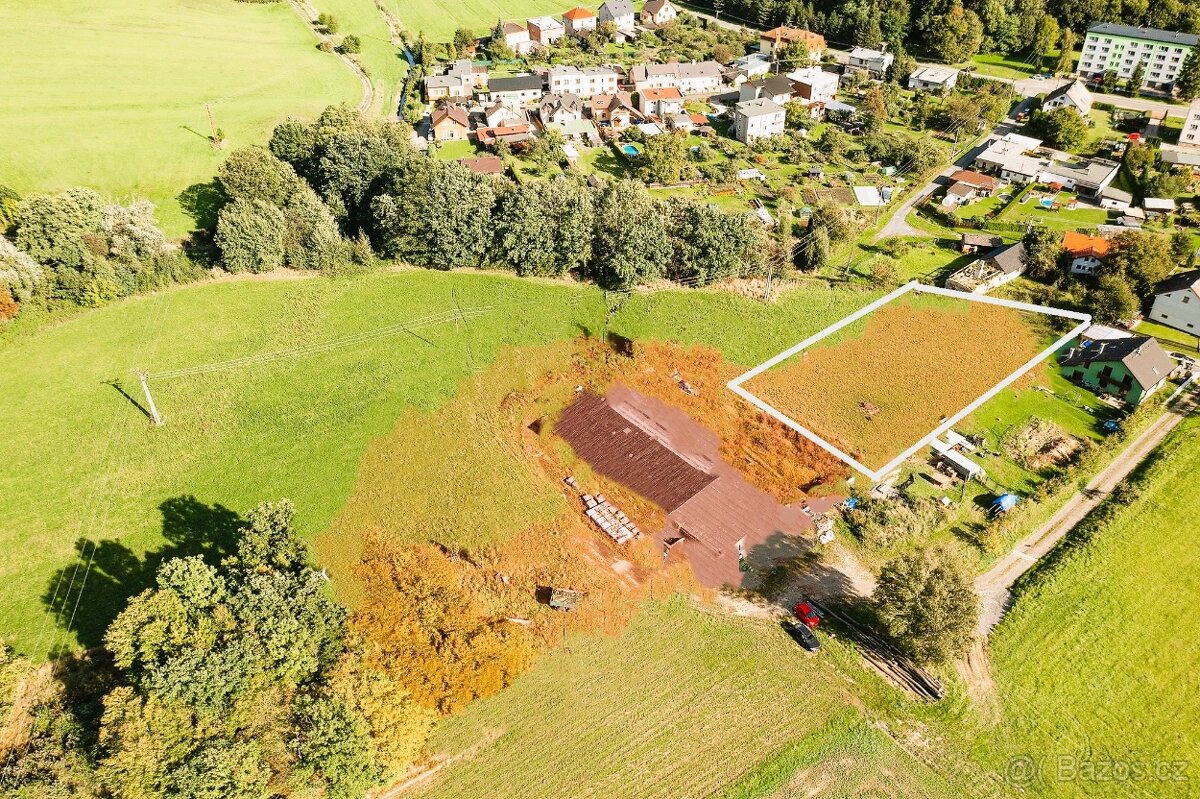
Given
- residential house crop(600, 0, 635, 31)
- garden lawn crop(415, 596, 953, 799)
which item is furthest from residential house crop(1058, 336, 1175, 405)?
residential house crop(600, 0, 635, 31)

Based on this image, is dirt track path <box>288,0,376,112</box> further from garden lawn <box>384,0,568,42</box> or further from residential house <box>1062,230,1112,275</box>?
residential house <box>1062,230,1112,275</box>

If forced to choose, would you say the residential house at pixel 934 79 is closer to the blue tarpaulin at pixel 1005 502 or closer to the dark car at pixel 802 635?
the blue tarpaulin at pixel 1005 502

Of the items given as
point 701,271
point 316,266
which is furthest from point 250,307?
point 701,271

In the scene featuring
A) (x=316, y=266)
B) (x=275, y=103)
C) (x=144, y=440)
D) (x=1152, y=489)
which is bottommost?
(x=1152, y=489)

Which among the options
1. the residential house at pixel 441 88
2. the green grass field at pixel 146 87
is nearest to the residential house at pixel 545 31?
the residential house at pixel 441 88

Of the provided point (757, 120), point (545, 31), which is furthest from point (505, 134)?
point (545, 31)

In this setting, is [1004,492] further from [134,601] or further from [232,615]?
[134,601]
